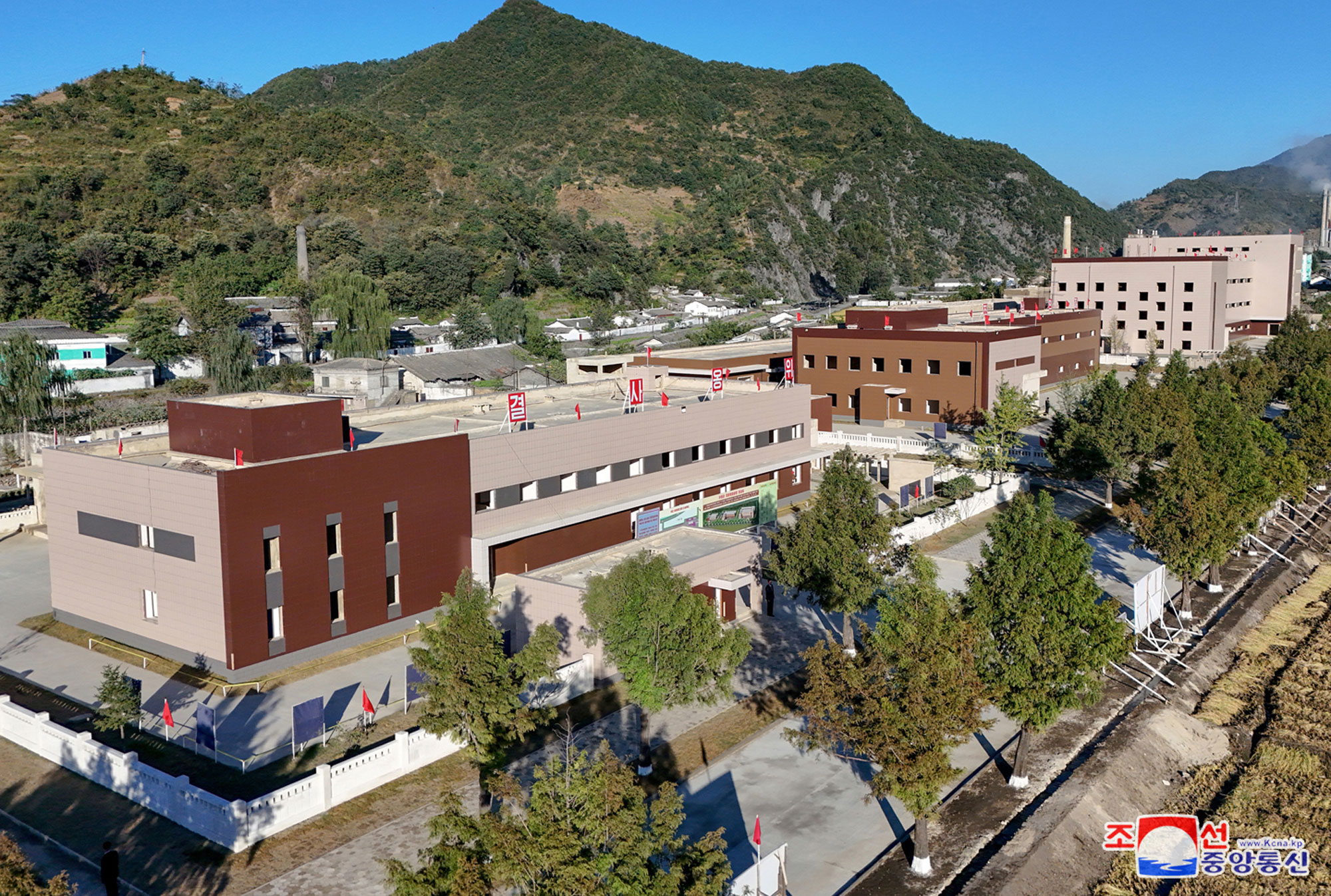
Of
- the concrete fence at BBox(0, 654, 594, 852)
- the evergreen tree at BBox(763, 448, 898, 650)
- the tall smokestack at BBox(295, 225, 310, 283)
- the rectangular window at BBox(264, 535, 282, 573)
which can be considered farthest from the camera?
the tall smokestack at BBox(295, 225, 310, 283)

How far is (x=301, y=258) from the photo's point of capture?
96750 mm

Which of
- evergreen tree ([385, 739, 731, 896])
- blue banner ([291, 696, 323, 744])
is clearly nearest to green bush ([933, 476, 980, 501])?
blue banner ([291, 696, 323, 744])

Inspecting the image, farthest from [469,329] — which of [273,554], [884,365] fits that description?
[273,554]

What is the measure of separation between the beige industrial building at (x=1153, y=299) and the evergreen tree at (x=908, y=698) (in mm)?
79896

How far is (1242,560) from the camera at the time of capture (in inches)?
1591

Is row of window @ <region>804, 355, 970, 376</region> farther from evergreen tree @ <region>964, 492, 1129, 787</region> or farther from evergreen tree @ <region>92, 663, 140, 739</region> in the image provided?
evergreen tree @ <region>92, 663, 140, 739</region>

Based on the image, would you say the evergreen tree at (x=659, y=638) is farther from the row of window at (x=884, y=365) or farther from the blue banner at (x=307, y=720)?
the row of window at (x=884, y=365)

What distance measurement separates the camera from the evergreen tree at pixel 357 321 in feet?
260

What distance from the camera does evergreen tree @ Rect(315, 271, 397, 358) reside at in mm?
79125

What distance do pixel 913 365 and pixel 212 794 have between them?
4974cm

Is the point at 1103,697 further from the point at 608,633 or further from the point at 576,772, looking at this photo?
the point at 576,772

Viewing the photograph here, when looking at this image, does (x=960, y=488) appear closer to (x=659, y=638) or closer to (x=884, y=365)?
(x=884, y=365)

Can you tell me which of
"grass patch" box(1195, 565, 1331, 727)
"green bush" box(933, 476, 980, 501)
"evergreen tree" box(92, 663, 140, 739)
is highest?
"green bush" box(933, 476, 980, 501)

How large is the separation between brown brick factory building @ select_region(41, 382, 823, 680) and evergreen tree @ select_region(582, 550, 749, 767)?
9562mm
